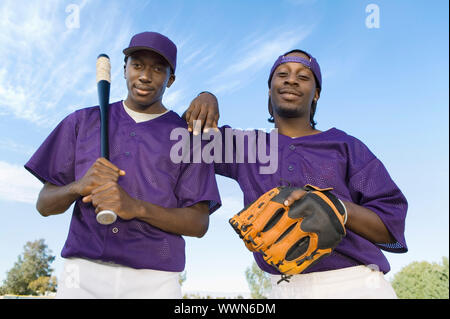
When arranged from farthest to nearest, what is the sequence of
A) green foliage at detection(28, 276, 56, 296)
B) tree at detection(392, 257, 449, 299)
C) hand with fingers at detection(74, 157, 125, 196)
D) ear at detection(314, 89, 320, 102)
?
1. green foliage at detection(28, 276, 56, 296)
2. tree at detection(392, 257, 449, 299)
3. ear at detection(314, 89, 320, 102)
4. hand with fingers at detection(74, 157, 125, 196)

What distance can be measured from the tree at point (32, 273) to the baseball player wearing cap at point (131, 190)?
39374 mm

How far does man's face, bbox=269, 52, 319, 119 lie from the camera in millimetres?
3721

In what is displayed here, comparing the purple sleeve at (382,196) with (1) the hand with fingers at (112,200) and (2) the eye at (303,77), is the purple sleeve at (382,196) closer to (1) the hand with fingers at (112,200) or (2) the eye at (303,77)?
(2) the eye at (303,77)

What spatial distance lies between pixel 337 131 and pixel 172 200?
1620 millimetres

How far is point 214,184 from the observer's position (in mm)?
3199

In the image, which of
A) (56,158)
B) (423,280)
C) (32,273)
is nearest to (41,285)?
(32,273)

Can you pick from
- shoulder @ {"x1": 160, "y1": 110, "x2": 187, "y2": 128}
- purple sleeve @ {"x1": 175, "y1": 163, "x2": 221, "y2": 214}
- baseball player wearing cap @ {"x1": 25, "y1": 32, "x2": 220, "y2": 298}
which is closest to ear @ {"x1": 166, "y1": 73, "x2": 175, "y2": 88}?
baseball player wearing cap @ {"x1": 25, "y1": 32, "x2": 220, "y2": 298}

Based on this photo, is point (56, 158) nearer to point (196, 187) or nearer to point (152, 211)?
point (152, 211)

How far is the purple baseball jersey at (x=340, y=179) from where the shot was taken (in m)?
3.15

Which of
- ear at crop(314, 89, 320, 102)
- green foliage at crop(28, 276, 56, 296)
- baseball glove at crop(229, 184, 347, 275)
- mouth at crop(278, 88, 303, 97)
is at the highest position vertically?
ear at crop(314, 89, 320, 102)

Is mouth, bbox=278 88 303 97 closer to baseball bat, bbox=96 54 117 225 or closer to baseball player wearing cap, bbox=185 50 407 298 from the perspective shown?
baseball player wearing cap, bbox=185 50 407 298

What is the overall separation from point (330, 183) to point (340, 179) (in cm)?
10

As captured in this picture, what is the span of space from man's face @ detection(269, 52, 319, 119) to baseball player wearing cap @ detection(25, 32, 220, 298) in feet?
3.02

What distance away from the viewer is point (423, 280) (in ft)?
118
